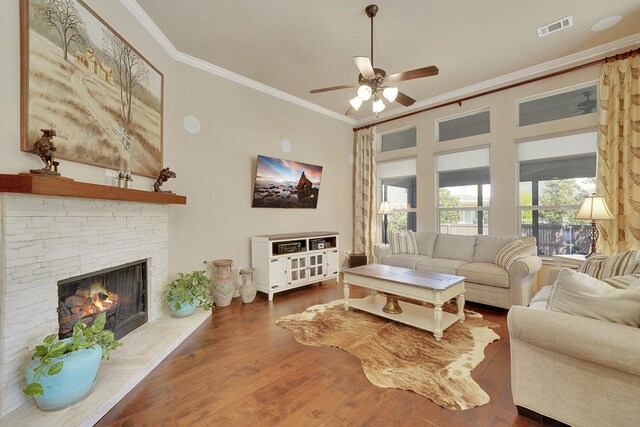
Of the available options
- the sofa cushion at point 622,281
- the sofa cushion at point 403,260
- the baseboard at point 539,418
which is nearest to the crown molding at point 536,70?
the sofa cushion at point 403,260

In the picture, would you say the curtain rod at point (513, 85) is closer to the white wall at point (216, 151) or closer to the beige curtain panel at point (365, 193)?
the beige curtain panel at point (365, 193)

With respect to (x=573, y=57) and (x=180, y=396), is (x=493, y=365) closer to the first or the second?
(x=180, y=396)

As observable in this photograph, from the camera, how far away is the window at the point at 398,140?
5076mm

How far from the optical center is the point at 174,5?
252 centimetres

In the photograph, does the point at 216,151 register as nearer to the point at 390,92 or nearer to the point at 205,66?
the point at 205,66

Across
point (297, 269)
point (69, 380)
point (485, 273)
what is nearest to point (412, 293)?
point (485, 273)

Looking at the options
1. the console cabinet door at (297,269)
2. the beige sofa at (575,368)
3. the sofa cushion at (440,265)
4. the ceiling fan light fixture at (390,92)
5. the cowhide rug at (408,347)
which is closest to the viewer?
the beige sofa at (575,368)

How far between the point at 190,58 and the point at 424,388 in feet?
13.8

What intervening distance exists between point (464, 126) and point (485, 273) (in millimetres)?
2509

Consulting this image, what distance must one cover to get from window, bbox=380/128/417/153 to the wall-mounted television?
1632mm

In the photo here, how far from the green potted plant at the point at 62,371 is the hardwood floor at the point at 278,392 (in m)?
0.24

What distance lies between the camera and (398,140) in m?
5.29

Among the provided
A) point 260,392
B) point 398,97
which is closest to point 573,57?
point 398,97

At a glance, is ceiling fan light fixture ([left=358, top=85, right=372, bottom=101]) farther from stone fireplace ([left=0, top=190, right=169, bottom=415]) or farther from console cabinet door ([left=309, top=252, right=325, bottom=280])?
console cabinet door ([left=309, top=252, right=325, bottom=280])
